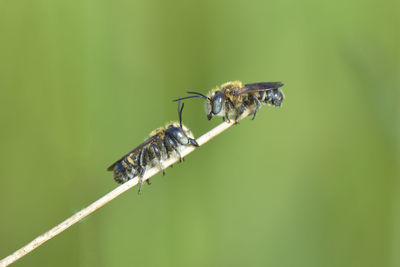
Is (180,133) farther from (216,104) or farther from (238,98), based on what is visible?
(238,98)

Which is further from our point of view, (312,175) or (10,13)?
(312,175)

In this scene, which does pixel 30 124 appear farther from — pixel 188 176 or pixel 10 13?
pixel 188 176

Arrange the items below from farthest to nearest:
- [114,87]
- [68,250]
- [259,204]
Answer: [259,204], [114,87], [68,250]

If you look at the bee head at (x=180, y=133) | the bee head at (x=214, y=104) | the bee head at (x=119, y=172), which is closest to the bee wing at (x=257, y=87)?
the bee head at (x=214, y=104)

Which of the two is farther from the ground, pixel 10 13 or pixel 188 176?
pixel 10 13

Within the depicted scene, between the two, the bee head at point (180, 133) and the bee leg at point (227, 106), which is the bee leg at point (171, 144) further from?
the bee leg at point (227, 106)

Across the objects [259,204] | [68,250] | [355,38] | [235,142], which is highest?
[355,38]

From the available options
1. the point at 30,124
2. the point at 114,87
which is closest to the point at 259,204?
the point at 114,87
